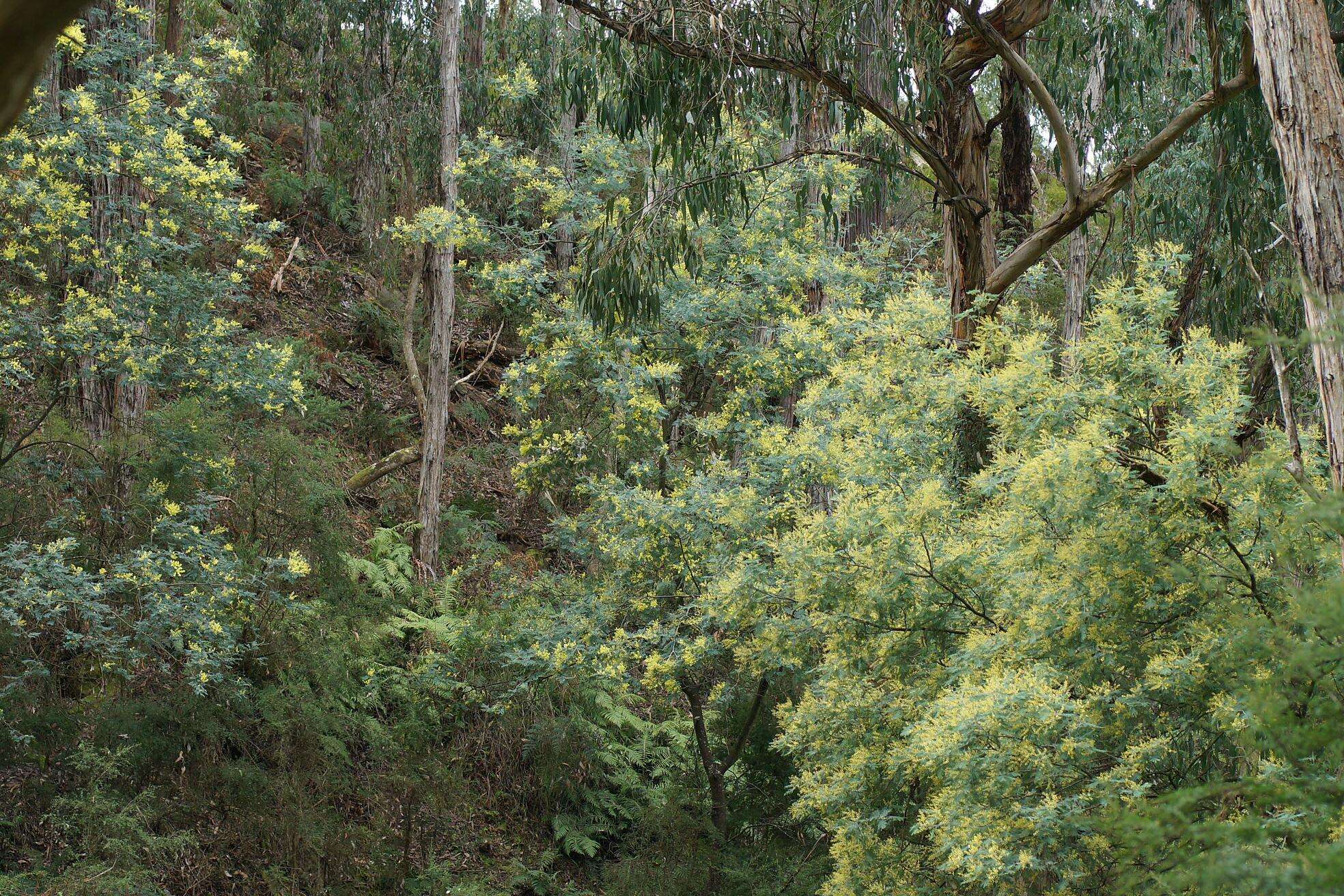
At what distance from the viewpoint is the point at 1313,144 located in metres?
4.46

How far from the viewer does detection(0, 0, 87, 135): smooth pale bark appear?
95 cm

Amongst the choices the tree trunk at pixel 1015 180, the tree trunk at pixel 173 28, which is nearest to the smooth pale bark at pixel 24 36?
the tree trunk at pixel 1015 180

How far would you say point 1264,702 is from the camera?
2.17m

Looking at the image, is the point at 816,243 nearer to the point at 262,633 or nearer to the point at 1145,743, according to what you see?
the point at 262,633

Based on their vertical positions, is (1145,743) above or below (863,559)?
below

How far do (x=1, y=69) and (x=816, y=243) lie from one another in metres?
8.91

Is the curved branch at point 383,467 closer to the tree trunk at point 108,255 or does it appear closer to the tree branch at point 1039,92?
the tree trunk at point 108,255

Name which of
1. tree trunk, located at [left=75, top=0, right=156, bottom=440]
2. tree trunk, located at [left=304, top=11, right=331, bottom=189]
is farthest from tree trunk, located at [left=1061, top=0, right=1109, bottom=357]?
tree trunk, located at [left=304, top=11, right=331, bottom=189]

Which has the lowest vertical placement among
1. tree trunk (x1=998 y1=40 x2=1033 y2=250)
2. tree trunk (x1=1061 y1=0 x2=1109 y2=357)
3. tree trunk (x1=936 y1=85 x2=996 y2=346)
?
tree trunk (x1=936 y1=85 x2=996 y2=346)

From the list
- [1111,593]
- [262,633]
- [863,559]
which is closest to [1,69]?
[1111,593]

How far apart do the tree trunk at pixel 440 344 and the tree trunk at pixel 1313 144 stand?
26.3 ft

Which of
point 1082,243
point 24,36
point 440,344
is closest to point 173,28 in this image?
point 440,344

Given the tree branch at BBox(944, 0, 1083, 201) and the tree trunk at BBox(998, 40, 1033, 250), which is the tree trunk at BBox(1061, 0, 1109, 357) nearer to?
the tree trunk at BBox(998, 40, 1033, 250)

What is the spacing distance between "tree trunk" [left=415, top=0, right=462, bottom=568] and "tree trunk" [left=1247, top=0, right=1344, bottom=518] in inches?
316
